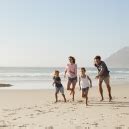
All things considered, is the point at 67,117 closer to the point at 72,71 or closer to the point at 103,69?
the point at 103,69

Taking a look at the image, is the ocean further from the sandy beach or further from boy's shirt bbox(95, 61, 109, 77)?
the sandy beach

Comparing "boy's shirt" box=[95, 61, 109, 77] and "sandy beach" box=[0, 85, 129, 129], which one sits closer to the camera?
"sandy beach" box=[0, 85, 129, 129]

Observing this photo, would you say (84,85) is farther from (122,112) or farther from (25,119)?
(25,119)

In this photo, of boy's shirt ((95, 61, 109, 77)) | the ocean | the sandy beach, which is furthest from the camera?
the ocean

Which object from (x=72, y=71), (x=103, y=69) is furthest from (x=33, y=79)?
(x=103, y=69)

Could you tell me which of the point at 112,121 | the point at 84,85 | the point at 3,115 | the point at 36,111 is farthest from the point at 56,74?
the point at 112,121

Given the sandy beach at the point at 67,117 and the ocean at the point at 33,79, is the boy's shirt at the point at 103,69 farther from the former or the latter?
the ocean at the point at 33,79

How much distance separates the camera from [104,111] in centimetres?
1013

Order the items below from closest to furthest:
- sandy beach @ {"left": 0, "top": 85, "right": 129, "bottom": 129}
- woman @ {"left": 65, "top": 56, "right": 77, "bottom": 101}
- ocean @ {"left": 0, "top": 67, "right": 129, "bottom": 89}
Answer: sandy beach @ {"left": 0, "top": 85, "right": 129, "bottom": 129}, woman @ {"left": 65, "top": 56, "right": 77, "bottom": 101}, ocean @ {"left": 0, "top": 67, "right": 129, "bottom": 89}

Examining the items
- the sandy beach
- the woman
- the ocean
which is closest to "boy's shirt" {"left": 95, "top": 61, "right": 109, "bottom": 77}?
the woman

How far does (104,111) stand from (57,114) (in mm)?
1357

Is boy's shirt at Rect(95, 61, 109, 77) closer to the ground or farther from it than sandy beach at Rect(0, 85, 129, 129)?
farther from it

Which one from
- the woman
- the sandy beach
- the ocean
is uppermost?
the woman

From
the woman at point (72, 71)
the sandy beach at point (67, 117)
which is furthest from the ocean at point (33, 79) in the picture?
the sandy beach at point (67, 117)
